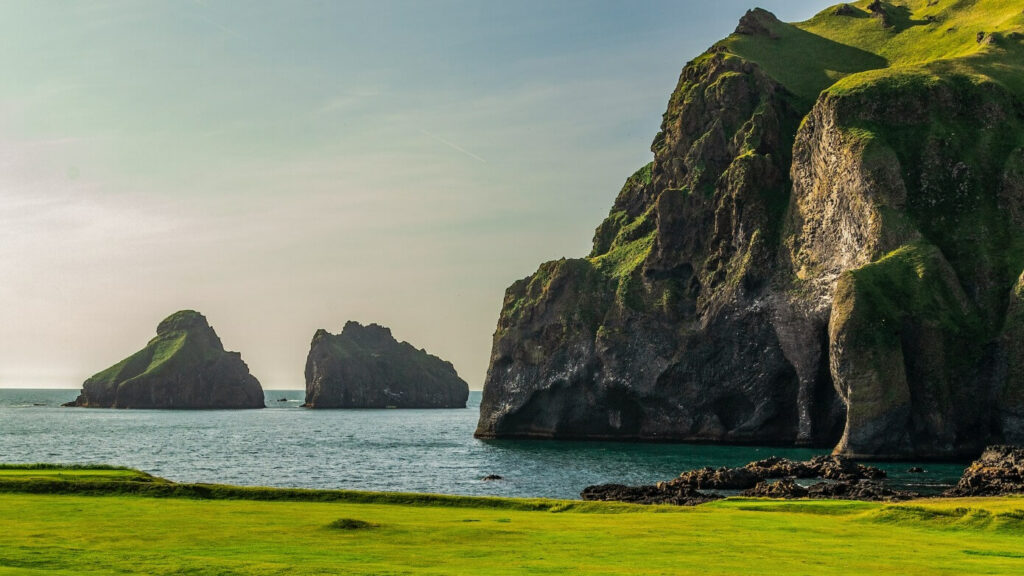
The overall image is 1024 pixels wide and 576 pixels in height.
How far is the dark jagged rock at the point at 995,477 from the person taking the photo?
63.7 metres

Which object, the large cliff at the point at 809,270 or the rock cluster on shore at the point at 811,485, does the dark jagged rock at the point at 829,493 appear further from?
the large cliff at the point at 809,270

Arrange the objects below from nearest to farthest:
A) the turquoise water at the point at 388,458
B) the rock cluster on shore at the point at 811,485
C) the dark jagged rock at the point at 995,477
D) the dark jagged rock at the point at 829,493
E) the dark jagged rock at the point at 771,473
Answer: the dark jagged rock at the point at 829,493 < the rock cluster on shore at the point at 811,485 < the dark jagged rock at the point at 995,477 < the dark jagged rock at the point at 771,473 < the turquoise water at the point at 388,458

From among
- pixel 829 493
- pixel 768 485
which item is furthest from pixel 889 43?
pixel 829 493

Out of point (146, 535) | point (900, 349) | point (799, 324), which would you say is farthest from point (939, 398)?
point (146, 535)

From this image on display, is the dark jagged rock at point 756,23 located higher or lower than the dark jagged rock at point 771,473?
higher

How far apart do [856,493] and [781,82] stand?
372 ft

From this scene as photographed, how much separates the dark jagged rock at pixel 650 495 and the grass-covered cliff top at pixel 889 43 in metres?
93.5

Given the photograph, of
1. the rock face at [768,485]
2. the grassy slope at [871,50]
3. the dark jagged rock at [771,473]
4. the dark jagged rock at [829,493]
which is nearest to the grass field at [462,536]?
the dark jagged rock at [829,493]

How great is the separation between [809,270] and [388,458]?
64.5 metres

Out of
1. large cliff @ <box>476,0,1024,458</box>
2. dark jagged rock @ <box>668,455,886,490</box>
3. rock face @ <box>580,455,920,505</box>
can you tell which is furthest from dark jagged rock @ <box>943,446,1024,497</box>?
large cliff @ <box>476,0,1024,458</box>

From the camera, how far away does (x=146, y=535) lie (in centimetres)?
2855

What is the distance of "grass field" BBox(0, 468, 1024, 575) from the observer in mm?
24312

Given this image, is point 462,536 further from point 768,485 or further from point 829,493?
point 768,485

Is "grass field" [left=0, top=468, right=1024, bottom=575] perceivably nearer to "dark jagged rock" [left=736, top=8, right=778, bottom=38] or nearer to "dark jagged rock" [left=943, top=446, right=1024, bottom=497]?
"dark jagged rock" [left=943, top=446, right=1024, bottom=497]
